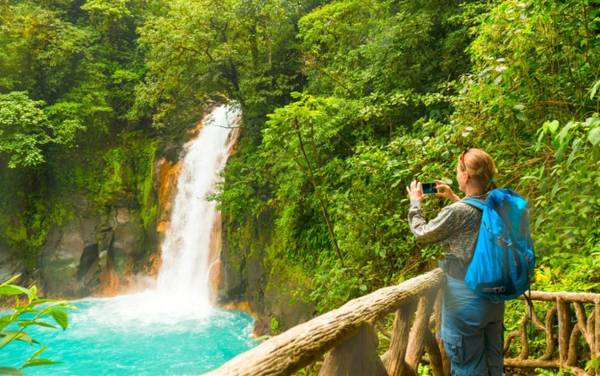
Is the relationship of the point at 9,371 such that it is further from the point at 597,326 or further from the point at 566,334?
the point at 566,334

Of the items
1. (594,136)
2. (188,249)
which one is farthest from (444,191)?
(188,249)

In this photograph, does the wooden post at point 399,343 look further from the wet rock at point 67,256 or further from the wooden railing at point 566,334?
the wet rock at point 67,256

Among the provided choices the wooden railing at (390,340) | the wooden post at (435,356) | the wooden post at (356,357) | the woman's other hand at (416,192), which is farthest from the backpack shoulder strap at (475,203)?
the wooden post at (435,356)

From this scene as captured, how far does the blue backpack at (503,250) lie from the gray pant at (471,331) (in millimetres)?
122

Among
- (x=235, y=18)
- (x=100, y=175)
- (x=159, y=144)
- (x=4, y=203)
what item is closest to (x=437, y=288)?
(x=235, y=18)

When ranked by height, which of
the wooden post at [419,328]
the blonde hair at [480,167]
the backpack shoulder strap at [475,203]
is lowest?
the wooden post at [419,328]

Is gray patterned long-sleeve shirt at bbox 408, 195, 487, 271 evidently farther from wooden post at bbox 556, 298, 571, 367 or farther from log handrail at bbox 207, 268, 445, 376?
wooden post at bbox 556, 298, 571, 367

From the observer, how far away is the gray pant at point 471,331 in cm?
202

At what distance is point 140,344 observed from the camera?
932cm

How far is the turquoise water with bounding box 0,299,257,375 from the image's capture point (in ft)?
27.6

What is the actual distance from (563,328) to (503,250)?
2002mm

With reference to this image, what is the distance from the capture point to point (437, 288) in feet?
8.22

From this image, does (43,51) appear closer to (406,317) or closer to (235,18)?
(235,18)

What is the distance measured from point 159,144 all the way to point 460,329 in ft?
46.6
